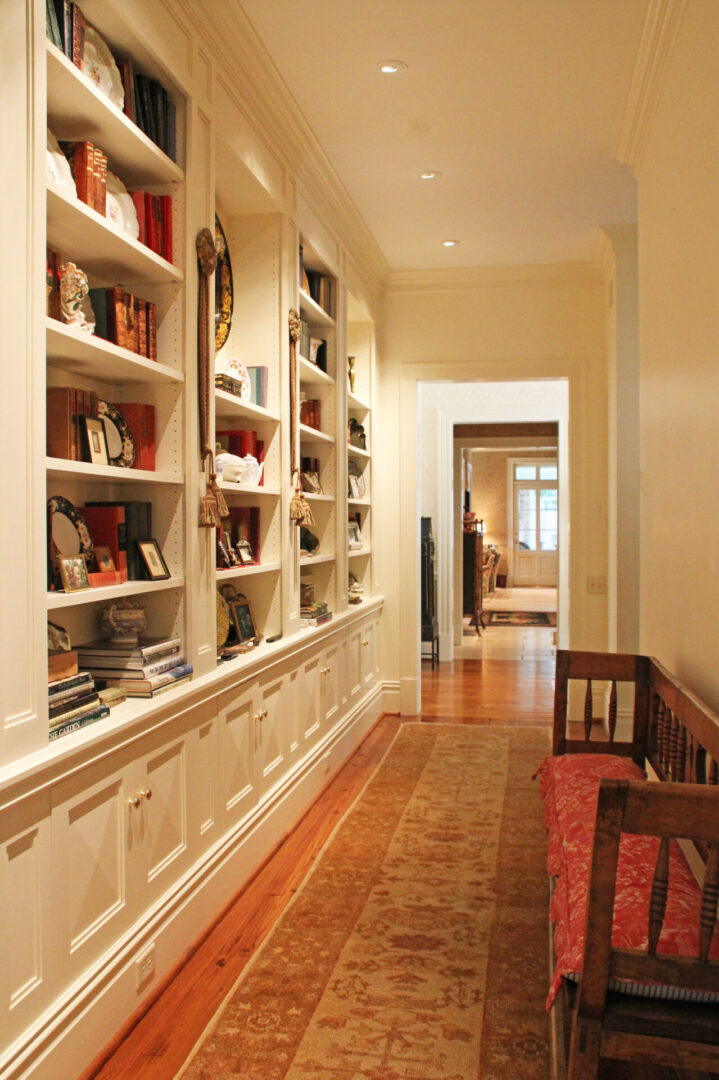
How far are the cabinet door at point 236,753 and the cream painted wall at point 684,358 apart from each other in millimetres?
Answer: 1527

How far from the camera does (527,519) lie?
18.2m

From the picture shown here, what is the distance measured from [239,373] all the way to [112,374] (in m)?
0.92

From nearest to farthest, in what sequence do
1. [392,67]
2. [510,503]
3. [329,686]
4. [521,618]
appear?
[392,67] → [329,686] → [521,618] → [510,503]

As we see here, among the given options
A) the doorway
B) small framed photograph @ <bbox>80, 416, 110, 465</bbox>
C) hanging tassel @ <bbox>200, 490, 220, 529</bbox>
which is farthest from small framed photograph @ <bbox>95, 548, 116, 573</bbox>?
the doorway

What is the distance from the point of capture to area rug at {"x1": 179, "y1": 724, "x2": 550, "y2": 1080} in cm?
212

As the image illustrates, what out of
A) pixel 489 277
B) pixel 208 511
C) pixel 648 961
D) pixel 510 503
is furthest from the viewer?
pixel 510 503

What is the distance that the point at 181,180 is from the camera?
2635mm

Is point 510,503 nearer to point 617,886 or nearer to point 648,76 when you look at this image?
point 648,76

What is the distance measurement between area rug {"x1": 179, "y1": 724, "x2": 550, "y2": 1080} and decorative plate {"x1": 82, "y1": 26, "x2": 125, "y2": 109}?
2478 millimetres

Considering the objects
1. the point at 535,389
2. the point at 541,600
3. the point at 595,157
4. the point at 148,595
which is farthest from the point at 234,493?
the point at 541,600

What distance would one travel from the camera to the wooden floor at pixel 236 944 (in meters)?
2.09

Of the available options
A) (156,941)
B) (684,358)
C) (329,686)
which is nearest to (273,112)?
(684,358)

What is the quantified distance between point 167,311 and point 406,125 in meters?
1.70

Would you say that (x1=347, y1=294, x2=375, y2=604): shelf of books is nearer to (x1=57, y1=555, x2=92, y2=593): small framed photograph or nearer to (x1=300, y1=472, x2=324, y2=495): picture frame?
(x1=300, y1=472, x2=324, y2=495): picture frame
